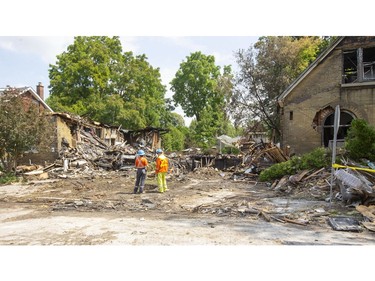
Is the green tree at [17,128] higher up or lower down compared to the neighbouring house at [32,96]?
lower down

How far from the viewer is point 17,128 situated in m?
16.8

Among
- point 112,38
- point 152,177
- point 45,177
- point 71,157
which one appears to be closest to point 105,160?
point 71,157

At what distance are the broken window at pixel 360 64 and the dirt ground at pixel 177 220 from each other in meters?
9.79

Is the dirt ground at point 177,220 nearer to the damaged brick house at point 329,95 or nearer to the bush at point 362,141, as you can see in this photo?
the bush at point 362,141

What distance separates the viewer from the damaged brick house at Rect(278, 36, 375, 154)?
672 inches

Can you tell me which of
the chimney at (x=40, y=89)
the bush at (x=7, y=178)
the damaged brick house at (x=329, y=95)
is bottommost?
the bush at (x=7, y=178)

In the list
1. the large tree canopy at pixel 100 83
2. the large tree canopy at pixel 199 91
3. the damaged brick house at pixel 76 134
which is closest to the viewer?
the damaged brick house at pixel 76 134

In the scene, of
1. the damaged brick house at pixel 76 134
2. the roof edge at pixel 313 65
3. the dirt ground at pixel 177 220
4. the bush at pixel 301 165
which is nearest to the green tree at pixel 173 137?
the damaged brick house at pixel 76 134

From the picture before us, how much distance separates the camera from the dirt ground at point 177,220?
581cm

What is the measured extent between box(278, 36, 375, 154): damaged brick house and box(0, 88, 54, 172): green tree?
1474cm

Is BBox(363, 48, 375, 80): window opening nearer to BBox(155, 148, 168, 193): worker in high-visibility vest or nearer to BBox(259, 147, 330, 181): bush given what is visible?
BBox(259, 147, 330, 181): bush

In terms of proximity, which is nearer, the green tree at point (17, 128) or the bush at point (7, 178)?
the bush at point (7, 178)

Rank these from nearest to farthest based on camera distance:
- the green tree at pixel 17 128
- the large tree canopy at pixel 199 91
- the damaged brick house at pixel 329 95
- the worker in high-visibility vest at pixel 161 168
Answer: the worker in high-visibility vest at pixel 161 168 → the green tree at pixel 17 128 → the damaged brick house at pixel 329 95 → the large tree canopy at pixel 199 91

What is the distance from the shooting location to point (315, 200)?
1016 cm
